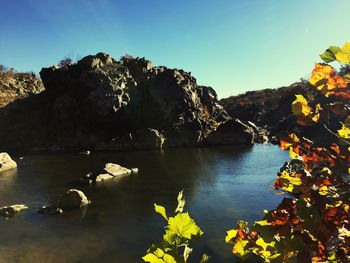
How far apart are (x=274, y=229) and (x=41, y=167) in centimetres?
4782

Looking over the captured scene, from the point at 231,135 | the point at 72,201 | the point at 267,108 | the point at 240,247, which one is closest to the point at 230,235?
the point at 240,247

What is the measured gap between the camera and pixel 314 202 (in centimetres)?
209

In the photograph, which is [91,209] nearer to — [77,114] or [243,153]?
[243,153]

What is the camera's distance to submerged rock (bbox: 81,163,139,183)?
37097 mm

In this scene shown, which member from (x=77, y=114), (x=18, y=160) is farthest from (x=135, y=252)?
(x=77, y=114)

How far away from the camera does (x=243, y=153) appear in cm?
6019

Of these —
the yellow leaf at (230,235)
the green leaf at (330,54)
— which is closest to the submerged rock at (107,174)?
the yellow leaf at (230,235)

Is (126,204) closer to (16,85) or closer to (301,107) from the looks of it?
(301,107)

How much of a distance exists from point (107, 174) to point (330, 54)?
1483 inches

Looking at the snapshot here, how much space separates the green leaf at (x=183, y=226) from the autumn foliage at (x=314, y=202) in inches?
16.9

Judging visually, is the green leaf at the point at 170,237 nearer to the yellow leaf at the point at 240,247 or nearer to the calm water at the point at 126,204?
the yellow leaf at the point at 240,247

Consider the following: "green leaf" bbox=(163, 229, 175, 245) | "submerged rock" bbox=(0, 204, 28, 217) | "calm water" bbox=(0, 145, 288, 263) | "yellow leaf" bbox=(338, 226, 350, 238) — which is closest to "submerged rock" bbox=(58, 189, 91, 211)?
"calm water" bbox=(0, 145, 288, 263)

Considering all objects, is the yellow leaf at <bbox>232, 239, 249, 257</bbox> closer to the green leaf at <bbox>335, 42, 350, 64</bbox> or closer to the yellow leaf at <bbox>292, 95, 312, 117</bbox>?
the yellow leaf at <bbox>292, 95, 312, 117</bbox>

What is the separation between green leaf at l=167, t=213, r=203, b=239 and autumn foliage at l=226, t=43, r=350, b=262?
429 mm
